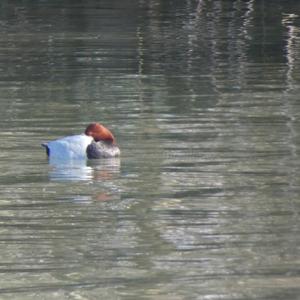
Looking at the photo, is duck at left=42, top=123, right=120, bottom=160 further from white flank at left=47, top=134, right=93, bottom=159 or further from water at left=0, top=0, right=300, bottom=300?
water at left=0, top=0, right=300, bottom=300

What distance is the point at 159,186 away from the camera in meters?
12.4

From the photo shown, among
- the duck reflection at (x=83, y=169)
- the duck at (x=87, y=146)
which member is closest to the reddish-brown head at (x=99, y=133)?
the duck at (x=87, y=146)

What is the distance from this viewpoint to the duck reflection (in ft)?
42.8

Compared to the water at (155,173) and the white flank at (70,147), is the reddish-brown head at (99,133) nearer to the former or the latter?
the white flank at (70,147)

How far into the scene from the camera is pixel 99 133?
14016 millimetres

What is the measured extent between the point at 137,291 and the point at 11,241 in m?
1.75

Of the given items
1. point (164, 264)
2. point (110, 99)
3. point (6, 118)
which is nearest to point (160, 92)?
point (110, 99)

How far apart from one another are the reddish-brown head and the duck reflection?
21 centimetres

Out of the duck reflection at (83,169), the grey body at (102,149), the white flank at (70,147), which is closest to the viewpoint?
the duck reflection at (83,169)

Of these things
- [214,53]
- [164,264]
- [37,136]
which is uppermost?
[164,264]

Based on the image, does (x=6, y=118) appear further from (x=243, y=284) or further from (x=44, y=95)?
(x=243, y=284)

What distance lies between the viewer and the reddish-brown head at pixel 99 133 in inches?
548

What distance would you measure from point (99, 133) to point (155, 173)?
124 centimetres

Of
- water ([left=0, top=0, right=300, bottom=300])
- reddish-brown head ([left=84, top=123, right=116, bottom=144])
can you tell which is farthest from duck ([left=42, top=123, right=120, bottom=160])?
water ([left=0, top=0, right=300, bottom=300])
